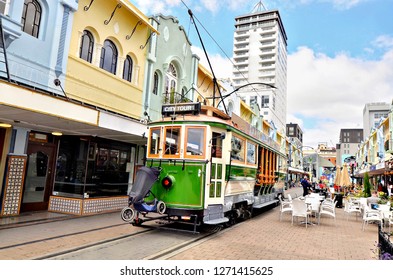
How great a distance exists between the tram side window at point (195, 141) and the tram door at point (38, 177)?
16.4 feet

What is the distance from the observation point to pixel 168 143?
7203 mm

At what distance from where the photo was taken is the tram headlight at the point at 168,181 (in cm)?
679

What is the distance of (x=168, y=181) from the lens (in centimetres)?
681

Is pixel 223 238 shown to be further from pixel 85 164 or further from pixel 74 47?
pixel 74 47

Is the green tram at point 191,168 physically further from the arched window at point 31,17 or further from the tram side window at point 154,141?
the arched window at point 31,17

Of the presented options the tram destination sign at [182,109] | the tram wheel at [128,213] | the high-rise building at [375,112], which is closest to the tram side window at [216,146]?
the tram destination sign at [182,109]

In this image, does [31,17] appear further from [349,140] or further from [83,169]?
[349,140]

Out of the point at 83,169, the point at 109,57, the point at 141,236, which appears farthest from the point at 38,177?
the point at 109,57

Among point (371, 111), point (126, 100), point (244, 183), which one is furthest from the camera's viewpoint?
point (371, 111)

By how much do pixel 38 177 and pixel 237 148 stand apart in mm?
6110

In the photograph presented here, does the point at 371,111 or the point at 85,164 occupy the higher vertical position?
the point at 371,111

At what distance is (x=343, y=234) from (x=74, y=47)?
9500 millimetres

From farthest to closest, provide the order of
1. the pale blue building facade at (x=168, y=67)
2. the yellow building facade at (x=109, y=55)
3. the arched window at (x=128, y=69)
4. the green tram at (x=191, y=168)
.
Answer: the pale blue building facade at (x=168, y=67) → the arched window at (x=128, y=69) → the yellow building facade at (x=109, y=55) → the green tram at (x=191, y=168)
